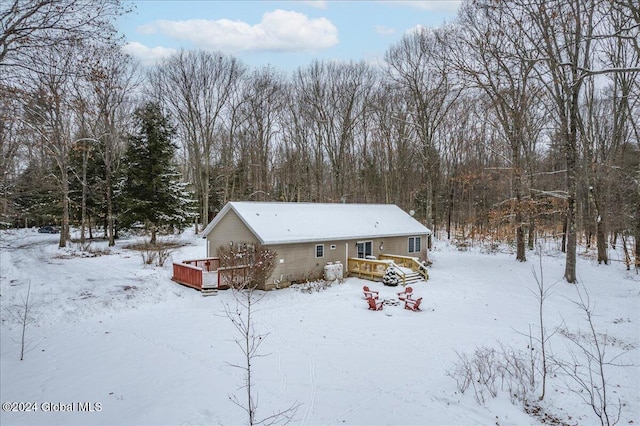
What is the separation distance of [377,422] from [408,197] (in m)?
33.4

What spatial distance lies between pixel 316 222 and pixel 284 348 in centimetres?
1021

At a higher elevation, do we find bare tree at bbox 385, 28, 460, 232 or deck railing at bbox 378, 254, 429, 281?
bare tree at bbox 385, 28, 460, 232

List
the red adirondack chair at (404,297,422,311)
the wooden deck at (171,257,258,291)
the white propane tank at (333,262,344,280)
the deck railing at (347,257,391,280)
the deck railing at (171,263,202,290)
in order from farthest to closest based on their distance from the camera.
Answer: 1. the deck railing at (347,257,391,280)
2. the white propane tank at (333,262,344,280)
3. the deck railing at (171,263,202,290)
4. the wooden deck at (171,257,258,291)
5. the red adirondack chair at (404,297,422,311)

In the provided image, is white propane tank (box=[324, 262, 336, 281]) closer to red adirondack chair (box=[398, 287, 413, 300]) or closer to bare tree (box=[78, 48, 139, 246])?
red adirondack chair (box=[398, 287, 413, 300])

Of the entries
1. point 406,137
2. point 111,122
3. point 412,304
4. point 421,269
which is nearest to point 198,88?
point 111,122

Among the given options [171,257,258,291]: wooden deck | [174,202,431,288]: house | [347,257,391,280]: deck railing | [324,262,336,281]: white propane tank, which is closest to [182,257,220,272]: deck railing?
[174,202,431,288]: house

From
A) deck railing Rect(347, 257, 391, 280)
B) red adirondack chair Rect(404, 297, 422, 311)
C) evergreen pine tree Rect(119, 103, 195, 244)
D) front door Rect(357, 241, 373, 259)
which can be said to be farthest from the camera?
evergreen pine tree Rect(119, 103, 195, 244)

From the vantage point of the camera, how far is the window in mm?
23016

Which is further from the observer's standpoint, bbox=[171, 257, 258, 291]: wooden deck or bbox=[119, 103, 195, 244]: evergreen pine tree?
bbox=[119, 103, 195, 244]: evergreen pine tree

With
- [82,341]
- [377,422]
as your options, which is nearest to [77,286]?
[82,341]

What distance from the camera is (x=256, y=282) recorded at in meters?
15.2

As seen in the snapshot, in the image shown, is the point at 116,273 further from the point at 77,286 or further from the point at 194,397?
the point at 194,397

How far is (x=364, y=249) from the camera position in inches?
796

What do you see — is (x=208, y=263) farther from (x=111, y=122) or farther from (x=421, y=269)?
(x=111, y=122)
